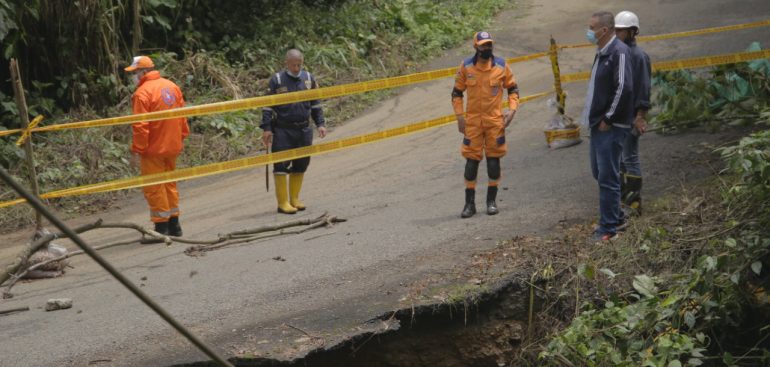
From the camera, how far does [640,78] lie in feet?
25.2

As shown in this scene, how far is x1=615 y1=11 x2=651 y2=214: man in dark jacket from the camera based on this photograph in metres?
7.66

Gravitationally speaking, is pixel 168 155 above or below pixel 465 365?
above

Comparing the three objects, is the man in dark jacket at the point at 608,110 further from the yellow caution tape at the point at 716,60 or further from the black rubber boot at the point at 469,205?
the yellow caution tape at the point at 716,60

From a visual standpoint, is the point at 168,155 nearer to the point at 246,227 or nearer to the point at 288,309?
the point at 246,227

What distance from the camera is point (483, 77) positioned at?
8562 millimetres

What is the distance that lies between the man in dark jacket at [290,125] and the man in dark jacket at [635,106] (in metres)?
3.52

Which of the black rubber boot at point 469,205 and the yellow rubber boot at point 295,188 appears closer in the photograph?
the black rubber boot at point 469,205

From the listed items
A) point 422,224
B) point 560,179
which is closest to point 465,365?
point 422,224

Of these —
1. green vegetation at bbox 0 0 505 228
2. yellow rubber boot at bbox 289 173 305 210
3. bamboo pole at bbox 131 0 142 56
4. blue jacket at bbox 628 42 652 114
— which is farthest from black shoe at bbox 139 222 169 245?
bamboo pole at bbox 131 0 142 56

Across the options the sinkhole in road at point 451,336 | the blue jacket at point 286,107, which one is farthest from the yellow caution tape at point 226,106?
the sinkhole in road at point 451,336

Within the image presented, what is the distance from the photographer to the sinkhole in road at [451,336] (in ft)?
21.1

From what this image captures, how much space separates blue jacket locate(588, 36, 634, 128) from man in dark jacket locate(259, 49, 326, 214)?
363 centimetres

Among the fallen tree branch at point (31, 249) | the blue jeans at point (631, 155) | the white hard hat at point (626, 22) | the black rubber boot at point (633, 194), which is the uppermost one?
the white hard hat at point (626, 22)

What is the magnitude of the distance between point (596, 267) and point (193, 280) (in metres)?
3.46
